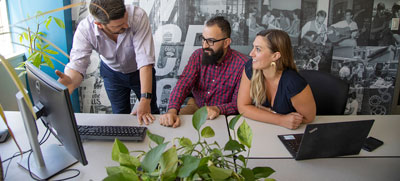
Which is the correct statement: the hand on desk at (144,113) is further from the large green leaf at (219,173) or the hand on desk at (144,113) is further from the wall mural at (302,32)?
the wall mural at (302,32)

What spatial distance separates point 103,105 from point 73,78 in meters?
1.30

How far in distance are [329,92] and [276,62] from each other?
50 cm

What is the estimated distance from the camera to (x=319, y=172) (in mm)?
1333

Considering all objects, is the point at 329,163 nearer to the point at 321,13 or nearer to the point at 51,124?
the point at 51,124

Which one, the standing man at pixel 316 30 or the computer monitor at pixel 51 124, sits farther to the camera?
the standing man at pixel 316 30

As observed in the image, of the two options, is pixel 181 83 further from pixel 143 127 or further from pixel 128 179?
pixel 128 179

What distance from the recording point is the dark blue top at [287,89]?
72.1 inches

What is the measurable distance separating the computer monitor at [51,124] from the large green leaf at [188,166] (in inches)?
19.9

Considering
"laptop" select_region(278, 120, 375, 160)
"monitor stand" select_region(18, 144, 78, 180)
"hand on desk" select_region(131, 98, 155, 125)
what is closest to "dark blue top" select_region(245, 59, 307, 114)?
"laptop" select_region(278, 120, 375, 160)

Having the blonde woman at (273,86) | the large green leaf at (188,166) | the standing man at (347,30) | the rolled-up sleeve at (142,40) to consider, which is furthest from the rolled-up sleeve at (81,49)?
the standing man at (347,30)

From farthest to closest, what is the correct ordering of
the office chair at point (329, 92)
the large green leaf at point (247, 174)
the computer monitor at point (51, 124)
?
the office chair at point (329, 92) < the computer monitor at point (51, 124) < the large green leaf at point (247, 174)

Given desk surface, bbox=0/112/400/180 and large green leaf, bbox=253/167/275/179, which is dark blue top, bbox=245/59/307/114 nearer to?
desk surface, bbox=0/112/400/180

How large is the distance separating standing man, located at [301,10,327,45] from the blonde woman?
1315mm

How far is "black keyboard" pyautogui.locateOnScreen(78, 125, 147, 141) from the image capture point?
156 centimetres
